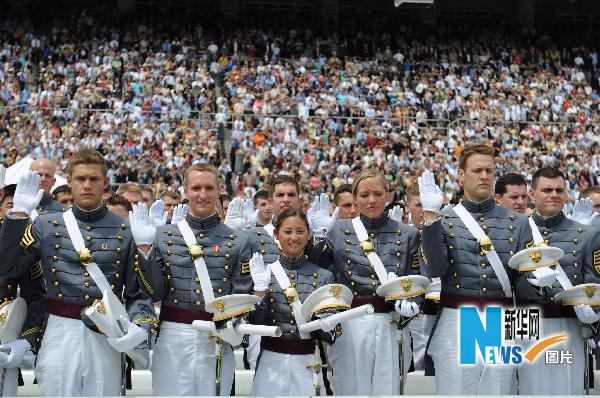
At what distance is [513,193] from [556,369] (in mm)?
1545

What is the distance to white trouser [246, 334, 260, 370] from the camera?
323 inches

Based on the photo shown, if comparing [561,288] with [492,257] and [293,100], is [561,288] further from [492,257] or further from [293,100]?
[293,100]

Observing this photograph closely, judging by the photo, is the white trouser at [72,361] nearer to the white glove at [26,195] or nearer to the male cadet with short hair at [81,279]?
the male cadet with short hair at [81,279]

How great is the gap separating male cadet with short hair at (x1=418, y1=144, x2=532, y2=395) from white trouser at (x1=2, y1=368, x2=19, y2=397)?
97.1 inches

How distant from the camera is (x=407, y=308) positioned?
600 cm

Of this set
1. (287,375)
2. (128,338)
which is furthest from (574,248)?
(128,338)

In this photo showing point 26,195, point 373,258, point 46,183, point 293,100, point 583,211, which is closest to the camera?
point 26,195

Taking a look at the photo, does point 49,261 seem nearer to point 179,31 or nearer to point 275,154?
point 275,154

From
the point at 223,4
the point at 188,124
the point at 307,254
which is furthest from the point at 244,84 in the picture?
the point at 307,254

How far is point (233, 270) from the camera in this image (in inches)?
233

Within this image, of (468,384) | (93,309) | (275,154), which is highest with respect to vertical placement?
(275,154)

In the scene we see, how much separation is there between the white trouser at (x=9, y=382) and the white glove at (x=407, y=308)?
7.43 ft

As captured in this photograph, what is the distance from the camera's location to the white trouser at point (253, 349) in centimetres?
820

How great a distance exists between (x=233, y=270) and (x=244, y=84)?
21681mm
